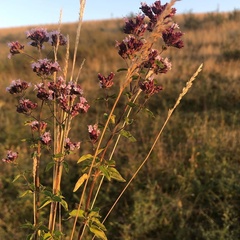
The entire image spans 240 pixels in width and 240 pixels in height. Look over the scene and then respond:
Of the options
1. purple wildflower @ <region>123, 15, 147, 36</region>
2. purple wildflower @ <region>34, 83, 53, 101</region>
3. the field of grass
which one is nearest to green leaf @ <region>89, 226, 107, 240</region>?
purple wildflower @ <region>34, 83, 53, 101</region>

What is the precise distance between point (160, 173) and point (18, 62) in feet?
30.8

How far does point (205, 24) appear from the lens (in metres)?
15.4

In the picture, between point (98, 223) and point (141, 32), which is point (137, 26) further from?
point (98, 223)

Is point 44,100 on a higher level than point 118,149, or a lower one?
higher

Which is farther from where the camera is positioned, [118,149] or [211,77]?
[211,77]

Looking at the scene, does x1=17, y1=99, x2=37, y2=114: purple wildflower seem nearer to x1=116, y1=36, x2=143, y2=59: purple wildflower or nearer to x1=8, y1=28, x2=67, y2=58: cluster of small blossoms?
x1=8, y1=28, x2=67, y2=58: cluster of small blossoms

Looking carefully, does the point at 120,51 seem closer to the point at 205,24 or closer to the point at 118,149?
the point at 118,149

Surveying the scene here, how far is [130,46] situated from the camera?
1625 millimetres

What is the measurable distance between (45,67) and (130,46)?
1.59ft

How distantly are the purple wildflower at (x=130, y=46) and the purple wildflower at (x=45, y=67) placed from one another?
386 millimetres

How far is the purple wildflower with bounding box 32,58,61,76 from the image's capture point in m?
1.85

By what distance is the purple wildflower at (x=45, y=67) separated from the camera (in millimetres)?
1846

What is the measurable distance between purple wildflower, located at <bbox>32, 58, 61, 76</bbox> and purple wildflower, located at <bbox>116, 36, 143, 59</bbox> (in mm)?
386

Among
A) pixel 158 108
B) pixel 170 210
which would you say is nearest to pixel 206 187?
pixel 170 210
